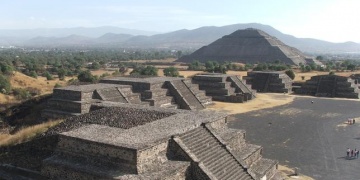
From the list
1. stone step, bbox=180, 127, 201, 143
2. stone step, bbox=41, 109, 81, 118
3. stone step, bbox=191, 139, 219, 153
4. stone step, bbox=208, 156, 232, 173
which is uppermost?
stone step, bbox=180, 127, 201, 143

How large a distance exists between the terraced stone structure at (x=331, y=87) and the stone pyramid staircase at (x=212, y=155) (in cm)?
3961

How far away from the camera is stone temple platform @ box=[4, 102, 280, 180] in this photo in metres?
12.3

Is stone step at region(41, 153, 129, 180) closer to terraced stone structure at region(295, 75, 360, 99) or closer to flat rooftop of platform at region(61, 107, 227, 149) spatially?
flat rooftop of platform at region(61, 107, 227, 149)

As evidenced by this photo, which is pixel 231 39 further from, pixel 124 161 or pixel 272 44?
pixel 124 161

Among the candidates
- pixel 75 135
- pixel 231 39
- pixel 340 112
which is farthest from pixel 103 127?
pixel 231 39

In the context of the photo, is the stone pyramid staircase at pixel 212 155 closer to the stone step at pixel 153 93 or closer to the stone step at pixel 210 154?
the stone step at pixel 210 154

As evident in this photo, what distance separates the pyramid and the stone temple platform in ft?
303

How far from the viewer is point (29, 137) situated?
18.0 meters

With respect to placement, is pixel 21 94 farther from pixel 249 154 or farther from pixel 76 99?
pixel 249 154

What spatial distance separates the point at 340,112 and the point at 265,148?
18.5 metres

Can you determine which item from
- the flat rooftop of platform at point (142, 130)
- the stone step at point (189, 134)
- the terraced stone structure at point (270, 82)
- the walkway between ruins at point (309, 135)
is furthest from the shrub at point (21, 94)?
the terraced stone structure at point (270, 82)

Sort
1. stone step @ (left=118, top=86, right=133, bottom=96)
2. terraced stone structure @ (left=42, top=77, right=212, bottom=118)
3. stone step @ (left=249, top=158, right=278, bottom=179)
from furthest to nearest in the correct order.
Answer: stone step @ (left=118, top=86, right=133, bottom=96) → terraced stone structure @ (left=42, top=77, right=212, bottom=118) → stone step @ (left=249, top=158, right=278, bottom=179)

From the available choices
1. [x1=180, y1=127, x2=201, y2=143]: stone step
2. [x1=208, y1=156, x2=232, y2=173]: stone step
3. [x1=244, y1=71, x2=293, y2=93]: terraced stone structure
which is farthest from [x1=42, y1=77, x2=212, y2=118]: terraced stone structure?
[x1=244, y1=71, x2=293, y2=93]: terraced stone structure

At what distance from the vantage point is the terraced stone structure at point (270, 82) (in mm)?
52781
